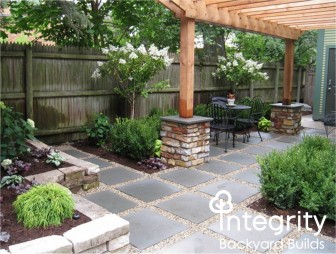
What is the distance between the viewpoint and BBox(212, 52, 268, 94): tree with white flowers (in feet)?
25.3

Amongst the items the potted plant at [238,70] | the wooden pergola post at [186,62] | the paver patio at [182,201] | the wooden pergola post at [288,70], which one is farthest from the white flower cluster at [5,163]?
the wooden pergola post at [288,70]

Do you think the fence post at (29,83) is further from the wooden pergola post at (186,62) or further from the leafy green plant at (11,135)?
the wooden pergola post at (186,62)

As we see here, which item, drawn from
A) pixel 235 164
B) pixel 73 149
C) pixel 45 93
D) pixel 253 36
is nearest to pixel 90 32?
pixel 45 93

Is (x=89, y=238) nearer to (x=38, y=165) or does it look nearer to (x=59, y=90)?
(x=38, y=165)

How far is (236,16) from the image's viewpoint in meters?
5.44

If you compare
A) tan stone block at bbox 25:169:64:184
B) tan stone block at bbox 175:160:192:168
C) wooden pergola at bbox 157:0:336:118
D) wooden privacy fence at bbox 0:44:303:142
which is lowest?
tan stone block at bbox 175:160:192:168

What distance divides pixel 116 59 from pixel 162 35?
2799mm

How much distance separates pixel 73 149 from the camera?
5.52 meters

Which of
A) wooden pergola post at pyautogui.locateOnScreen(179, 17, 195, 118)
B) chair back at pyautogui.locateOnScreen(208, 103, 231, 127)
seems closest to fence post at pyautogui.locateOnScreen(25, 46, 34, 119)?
wooden pergola post at pyautogui.locateOnScreen(179, 17, 195, 118)

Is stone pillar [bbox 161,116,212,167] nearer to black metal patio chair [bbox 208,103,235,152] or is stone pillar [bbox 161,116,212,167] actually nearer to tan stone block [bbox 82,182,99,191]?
black metal patio chair [bbox 208,103,235,152]

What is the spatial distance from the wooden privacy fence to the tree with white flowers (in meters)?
1.61

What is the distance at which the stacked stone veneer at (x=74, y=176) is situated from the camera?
3.38m

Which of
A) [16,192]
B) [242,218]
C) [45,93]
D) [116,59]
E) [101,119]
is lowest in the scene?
[242,218]

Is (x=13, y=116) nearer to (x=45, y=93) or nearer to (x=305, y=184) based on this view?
(x=45, y=93)
